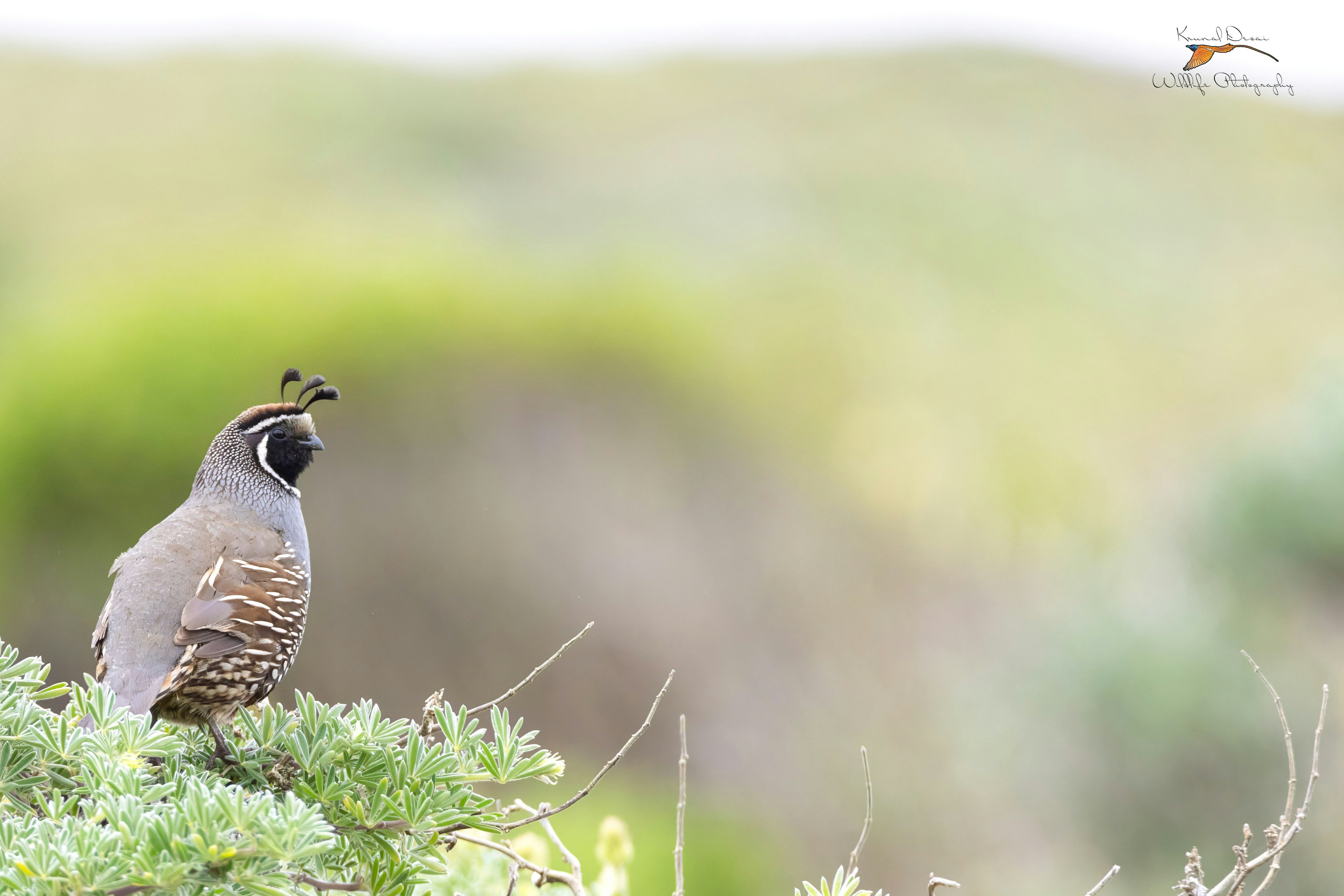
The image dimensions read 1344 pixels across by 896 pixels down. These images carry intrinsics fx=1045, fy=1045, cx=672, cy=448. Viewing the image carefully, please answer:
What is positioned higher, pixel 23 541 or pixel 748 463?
pixel 23 541


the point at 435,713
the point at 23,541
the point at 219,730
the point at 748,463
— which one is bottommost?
the point at 748,463

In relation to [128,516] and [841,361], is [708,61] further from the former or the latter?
[128,516]

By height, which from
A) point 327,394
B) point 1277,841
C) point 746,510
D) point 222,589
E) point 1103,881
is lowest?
point 746,510

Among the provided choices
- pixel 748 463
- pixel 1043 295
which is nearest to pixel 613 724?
pixel 748 463

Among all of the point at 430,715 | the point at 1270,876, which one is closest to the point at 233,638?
the point at 430,715

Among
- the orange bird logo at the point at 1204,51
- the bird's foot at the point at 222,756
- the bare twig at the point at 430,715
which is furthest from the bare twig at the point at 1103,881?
the orange bird logo at the point at 1204,51

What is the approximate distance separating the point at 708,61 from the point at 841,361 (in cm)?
2222

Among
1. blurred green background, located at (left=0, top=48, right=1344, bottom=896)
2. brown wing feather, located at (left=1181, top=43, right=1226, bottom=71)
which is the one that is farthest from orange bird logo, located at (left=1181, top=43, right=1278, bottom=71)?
blurred green background, located at (left=0, top=48, right=1344, bottom=896)

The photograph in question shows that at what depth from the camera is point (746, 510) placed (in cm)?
984

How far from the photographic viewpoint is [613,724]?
7.77m

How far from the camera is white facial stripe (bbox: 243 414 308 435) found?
2.79m

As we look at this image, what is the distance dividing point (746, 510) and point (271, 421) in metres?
7.28

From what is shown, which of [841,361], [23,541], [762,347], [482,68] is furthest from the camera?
[482,68]

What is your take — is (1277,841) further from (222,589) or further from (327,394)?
(222,589)
